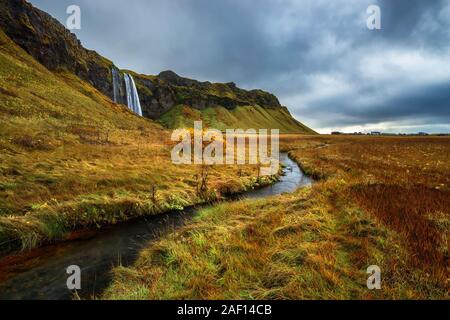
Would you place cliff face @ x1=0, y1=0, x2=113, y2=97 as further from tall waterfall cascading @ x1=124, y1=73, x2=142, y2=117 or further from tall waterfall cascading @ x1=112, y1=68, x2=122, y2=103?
tall waterfall cascading @ x1=124, y1=73, x2=142, y2=117

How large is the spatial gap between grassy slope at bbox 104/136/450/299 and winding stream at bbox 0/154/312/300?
0.87 metres

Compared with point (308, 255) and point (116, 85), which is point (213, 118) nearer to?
point (116, 85)

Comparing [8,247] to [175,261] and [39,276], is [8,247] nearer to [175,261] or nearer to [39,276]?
[39,276]

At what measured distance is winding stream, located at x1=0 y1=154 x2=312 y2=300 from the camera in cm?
622

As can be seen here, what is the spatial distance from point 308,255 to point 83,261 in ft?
23.4

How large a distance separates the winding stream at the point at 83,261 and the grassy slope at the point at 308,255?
0.87 meters

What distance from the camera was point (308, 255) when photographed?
6.31 m

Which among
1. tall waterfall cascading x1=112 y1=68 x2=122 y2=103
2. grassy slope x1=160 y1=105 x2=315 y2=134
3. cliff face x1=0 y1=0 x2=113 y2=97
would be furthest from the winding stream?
grassy slope x1=160 y1=105 x2=315 y2=134

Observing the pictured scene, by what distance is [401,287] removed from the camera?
15.9ft

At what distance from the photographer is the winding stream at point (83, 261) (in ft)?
20.4

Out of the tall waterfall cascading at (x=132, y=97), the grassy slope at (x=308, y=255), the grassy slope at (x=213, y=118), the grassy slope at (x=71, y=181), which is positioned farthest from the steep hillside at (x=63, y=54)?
the grassy slope at (x=308, y=255)

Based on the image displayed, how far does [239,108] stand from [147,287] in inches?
7799
